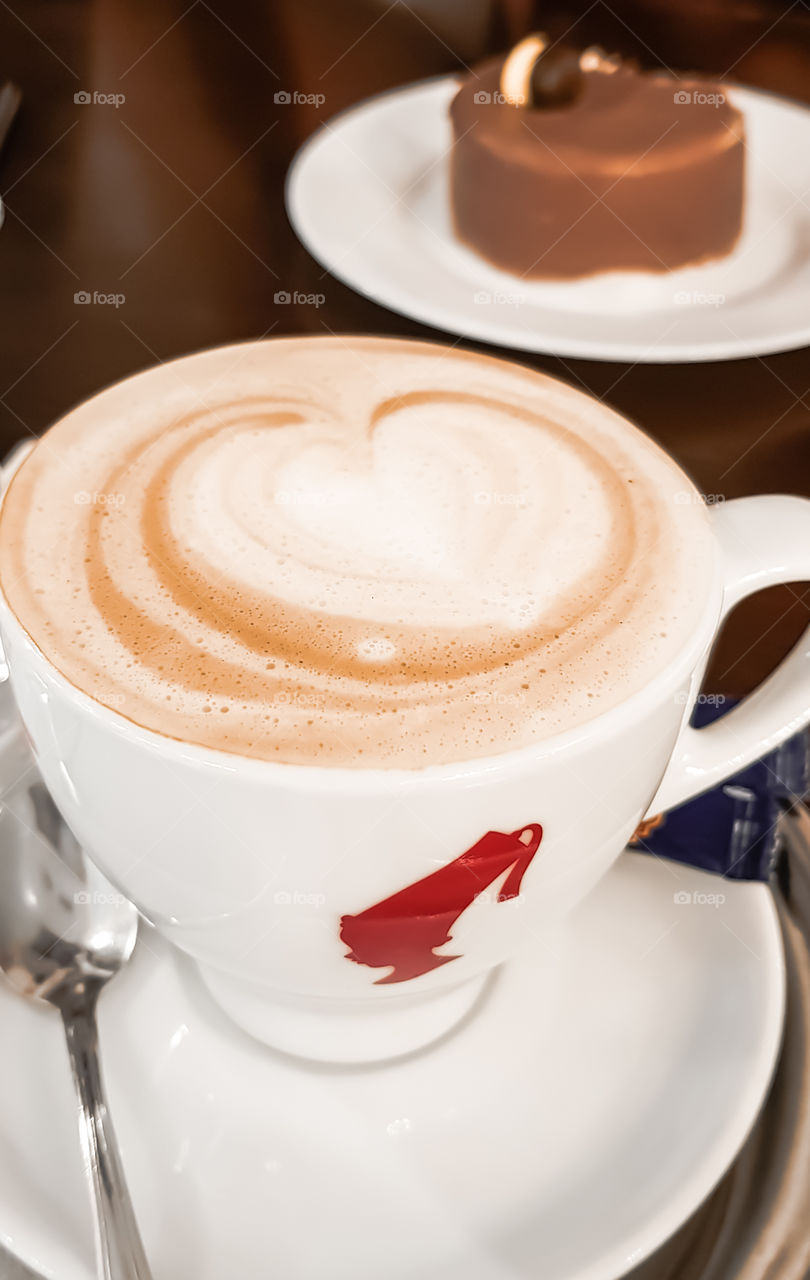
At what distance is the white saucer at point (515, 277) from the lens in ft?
3.35

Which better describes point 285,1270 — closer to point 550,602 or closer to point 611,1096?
point 611,1096

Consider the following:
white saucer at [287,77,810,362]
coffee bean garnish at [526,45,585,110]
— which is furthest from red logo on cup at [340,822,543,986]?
coffee bean garnish at [526,45,585,110]

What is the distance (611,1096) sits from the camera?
588 millimetres

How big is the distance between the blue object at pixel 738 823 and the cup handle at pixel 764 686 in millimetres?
116

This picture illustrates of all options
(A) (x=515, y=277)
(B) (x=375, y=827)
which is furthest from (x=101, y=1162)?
(A) (x=515, y=277)

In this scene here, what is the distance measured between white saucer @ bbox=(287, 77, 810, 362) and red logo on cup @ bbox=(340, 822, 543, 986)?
59 centimetres

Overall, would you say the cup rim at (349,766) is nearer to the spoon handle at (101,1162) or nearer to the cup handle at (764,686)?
the cup handle at (764,686)

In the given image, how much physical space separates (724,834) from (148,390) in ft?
1.48

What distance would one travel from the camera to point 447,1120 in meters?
0.57

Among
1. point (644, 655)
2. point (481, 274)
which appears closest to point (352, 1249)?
point (644, 655)

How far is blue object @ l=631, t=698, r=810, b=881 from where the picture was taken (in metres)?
0.69

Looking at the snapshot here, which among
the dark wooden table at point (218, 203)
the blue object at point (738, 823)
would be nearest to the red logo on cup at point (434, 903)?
the blue object at point (738, 823)

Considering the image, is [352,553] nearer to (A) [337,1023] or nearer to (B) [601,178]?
(A) [337,1023]

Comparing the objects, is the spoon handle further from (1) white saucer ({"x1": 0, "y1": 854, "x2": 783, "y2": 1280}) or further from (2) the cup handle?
(2) the cup handle
